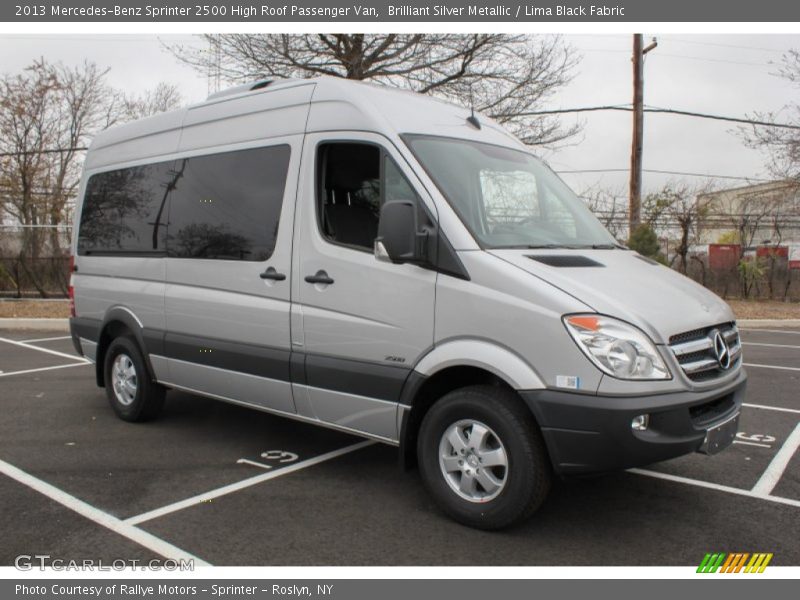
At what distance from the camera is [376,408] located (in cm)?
434

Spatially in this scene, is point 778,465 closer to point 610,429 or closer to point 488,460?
point 610,429

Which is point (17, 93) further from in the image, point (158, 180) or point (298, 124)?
point (298, 124)

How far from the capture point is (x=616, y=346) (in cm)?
348

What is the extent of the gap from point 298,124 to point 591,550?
125 inches

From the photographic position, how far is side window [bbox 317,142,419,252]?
170 inches

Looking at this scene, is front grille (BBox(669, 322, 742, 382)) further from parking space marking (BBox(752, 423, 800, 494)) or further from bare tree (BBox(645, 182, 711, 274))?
bare tree (BBox(645, 182, 711, 274))

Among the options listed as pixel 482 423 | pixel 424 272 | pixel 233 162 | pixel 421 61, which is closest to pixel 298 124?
pixel 233 162

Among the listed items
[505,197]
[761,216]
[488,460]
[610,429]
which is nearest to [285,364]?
[488,460]

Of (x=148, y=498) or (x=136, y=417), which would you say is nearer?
(x=148, y=498)

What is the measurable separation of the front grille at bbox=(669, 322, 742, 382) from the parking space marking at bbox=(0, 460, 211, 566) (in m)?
2.56

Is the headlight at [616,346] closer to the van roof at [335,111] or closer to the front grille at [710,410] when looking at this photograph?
the front grille at [710,410]

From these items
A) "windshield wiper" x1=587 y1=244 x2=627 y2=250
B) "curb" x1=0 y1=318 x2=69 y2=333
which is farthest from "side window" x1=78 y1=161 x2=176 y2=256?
"curb" x1=0 y1=318 x2=69 y2=333

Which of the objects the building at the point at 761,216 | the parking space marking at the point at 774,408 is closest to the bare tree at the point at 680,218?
the building at the point at 761,216

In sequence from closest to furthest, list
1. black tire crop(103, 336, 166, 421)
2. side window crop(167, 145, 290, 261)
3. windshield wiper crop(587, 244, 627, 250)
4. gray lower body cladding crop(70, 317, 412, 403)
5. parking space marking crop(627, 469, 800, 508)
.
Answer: gray lower body cladding crop(70, 317, 412, 403) < parking space marking crop(627, 469, 800, 508) < windshield wiper crop(587, 244, 627, 250) < side window crop(167, 145, 290, 261) < black tire crop(103, 336, 166, 421)
